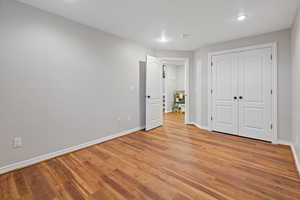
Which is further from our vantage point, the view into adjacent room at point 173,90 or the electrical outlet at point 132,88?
the view into adjacent room at point 173,90

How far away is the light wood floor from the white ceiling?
2373mm

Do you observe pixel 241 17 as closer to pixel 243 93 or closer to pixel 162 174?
pixel 243 93

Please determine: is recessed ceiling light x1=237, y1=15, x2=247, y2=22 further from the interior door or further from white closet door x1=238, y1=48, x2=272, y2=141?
the interior door

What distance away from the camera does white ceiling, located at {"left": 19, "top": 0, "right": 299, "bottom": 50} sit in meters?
2.08

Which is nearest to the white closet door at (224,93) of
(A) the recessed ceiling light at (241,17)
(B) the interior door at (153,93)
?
(A) the recessed ceiling light at (241,17)

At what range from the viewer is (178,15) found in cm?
241

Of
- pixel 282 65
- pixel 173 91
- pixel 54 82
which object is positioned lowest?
pixel 54 82

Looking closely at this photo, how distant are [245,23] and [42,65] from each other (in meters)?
3.62

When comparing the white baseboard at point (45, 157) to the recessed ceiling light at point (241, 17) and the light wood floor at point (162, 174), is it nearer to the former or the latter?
the light wood floor at point (162, 174)

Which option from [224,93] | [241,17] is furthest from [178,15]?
[224,93]

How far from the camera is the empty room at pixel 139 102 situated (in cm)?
180

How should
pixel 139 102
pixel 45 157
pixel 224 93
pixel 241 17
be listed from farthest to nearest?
1. pixel 139 102
2. pixel 224 93
3. pixel 241 17
4. pixel 45 157

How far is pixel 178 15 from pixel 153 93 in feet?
7.18

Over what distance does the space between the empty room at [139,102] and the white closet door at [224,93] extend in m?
0.03
